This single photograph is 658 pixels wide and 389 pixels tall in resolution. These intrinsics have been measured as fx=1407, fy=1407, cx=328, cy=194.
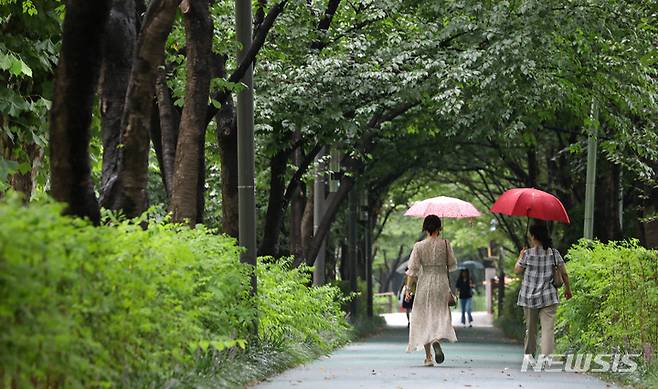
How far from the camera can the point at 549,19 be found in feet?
74.7

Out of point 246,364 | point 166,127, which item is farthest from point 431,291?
point 166,127

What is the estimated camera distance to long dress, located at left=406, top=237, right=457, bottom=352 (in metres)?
16.7

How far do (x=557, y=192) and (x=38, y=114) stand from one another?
23.9 meters

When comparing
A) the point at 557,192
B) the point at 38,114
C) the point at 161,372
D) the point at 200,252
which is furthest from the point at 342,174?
the point at 161,372

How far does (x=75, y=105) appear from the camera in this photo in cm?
1004

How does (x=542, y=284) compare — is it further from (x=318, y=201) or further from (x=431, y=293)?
(x=318, y=201)

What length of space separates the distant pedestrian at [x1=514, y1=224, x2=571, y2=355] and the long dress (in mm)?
1104

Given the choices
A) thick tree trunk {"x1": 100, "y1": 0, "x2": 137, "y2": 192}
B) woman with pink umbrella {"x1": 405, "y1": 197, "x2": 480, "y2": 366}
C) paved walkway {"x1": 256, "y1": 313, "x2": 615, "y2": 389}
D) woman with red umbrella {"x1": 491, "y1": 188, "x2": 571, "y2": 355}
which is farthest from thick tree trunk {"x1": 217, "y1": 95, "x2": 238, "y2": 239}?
thick tree trunk {"x1": 100, "y1": 0, "x2": 137, "y2": 192}

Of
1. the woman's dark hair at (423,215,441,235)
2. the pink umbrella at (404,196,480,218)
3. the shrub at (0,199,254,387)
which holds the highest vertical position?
the pink umbrella at (404,196,480,218)

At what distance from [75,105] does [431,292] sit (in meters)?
7.70

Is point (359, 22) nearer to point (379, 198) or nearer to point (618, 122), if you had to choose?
point (618, 122)

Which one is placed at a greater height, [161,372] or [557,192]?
[557,192]

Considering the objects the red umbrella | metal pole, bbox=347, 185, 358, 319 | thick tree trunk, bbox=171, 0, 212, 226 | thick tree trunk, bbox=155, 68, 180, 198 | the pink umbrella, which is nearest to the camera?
thick tree trunk, bbox=171, 0, 212, 226

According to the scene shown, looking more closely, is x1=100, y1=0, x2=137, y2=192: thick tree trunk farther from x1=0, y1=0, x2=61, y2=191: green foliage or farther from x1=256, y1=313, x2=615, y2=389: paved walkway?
x1=256, y1=313, x2=615, y2=389: paved walkway
